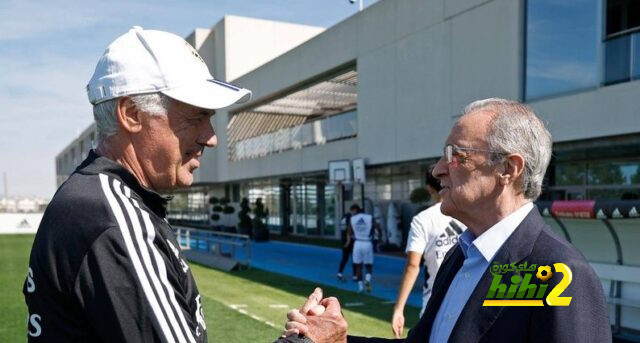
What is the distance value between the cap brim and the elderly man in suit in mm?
761

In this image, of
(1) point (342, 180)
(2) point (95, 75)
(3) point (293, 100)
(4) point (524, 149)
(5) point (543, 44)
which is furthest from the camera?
(3) point (293, 100)

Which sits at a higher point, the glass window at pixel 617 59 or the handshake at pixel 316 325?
the glass window at pixel 617 59

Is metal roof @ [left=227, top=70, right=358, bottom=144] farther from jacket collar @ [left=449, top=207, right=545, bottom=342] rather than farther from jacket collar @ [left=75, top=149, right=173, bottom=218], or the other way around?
jacket collar @ [left=75, top=149, right=173, bottom=218]

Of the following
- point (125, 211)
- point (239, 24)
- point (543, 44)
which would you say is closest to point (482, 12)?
point (543, 44)

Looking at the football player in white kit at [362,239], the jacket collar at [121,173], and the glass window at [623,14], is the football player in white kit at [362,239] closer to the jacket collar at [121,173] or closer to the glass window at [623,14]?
the glass window at [623,14]

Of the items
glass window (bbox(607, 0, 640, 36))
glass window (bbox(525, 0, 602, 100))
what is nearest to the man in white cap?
glass window (bbox(525, 0, 602, 100))

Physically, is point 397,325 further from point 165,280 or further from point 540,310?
point 165,280

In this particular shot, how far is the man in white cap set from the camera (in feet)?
4.16

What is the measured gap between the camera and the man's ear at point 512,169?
1.91 metres

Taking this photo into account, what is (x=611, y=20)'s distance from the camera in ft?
39.3

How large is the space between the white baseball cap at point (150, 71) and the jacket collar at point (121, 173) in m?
0.18

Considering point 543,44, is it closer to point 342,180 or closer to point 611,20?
point 611,20

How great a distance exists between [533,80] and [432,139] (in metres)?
3.85

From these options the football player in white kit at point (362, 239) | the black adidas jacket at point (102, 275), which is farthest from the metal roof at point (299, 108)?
the black adidas jacket at point (102, 275)
